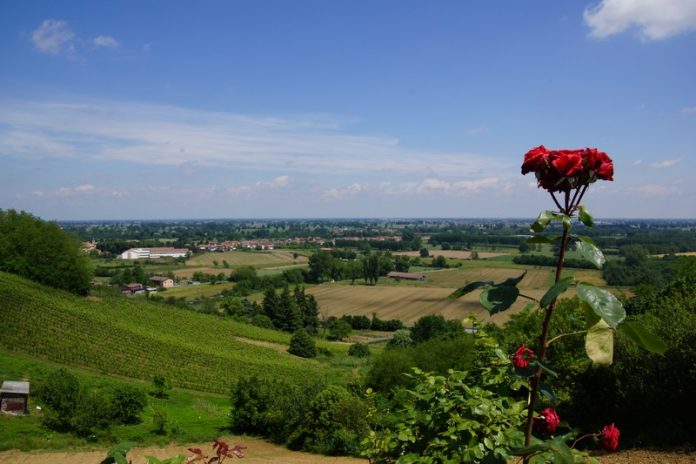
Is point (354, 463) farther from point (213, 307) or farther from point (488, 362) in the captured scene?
point (213, 307)

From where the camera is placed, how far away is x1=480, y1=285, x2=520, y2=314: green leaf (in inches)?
78.7

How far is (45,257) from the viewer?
52.9 metres

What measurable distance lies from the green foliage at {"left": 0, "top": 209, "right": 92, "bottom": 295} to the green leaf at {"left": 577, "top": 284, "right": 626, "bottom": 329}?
58.8 metres

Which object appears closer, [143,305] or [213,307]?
[143,305]

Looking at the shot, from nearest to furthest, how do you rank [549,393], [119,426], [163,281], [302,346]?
[549,393] → [119,426] → [302,346] → [163,281]

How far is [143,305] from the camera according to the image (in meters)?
54.3

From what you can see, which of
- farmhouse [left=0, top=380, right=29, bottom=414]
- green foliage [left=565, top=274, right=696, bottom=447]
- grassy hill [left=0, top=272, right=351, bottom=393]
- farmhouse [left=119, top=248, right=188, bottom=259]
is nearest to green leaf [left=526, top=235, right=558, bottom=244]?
Answer: green foliage [left=565, top=274, right=696, bottom=447]

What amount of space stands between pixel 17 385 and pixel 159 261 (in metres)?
109

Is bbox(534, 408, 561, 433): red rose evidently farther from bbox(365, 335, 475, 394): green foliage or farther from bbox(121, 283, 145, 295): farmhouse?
bbox(121, 283, 145, 295): farmhouse

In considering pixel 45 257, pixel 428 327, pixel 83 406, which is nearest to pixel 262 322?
pixel 428 327

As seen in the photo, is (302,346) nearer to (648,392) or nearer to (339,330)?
(339,330)

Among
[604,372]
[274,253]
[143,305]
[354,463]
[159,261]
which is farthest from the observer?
[274,253]

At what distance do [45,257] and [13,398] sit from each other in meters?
35.9

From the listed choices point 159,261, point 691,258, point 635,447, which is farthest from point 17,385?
point 159,261
